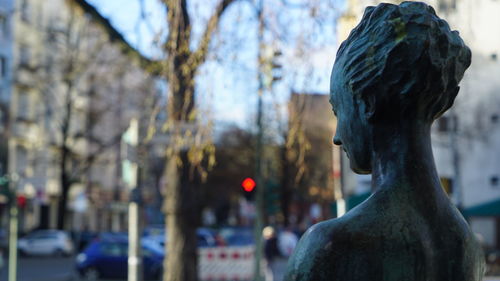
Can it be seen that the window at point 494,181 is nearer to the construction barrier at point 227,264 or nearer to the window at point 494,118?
the window at point 494,118

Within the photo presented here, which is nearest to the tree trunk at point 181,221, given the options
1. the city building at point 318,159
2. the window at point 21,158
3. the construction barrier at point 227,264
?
the city building at point 318,159

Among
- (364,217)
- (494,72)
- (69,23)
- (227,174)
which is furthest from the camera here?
(227,174)

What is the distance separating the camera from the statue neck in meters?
2.10

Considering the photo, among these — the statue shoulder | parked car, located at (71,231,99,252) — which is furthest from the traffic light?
parked car, located at (71,231,99,252)

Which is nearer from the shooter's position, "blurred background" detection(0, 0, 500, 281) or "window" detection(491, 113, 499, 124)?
"blurred background" detection(0, 0, 500, 281)

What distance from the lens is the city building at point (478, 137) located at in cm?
2628

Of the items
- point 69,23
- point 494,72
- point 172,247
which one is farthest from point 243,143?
point 172,247

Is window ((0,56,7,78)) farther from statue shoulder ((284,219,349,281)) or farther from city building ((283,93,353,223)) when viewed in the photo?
statue shoulder ((284,219,349,281))

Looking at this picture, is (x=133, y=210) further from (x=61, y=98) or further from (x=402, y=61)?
(x=61, y=98)

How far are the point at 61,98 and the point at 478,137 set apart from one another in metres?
22.6

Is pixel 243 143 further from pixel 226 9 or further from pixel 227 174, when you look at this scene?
pixel 226 9

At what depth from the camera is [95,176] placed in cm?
6253

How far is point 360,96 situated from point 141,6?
7.21 m

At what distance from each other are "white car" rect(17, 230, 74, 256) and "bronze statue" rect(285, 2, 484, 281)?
135ft
